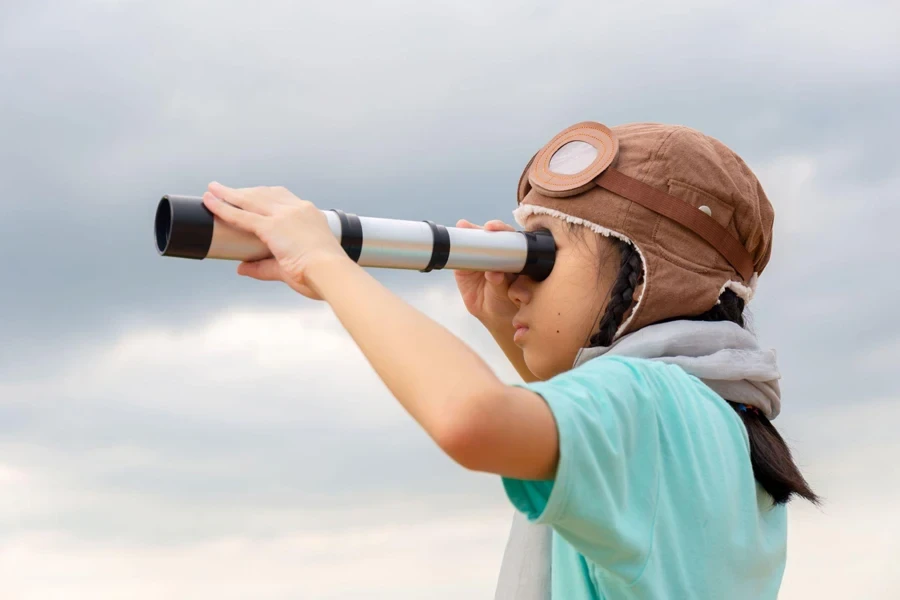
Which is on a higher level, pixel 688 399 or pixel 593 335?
pixel 593 335

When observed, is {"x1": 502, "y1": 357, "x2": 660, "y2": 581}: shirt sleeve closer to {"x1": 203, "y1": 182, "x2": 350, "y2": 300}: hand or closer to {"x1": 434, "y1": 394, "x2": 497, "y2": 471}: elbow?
{"x1": 434, "y1": 394, "x2": 497, "y2": 471}: elbow

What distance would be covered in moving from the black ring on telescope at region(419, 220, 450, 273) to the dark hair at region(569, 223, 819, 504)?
32cm

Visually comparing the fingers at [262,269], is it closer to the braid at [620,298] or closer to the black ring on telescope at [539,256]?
the black ring on telescope at [539,256]

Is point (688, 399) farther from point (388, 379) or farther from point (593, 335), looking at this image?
point (388, 379)

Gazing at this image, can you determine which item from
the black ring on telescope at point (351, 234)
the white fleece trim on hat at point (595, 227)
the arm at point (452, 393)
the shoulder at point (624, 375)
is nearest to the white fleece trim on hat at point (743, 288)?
Result: the white fleece trim on hat at point (595, 227)

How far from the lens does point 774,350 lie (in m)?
2.60

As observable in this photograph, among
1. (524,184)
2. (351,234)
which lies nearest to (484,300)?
(524,184)

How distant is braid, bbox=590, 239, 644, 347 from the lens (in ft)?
7.97

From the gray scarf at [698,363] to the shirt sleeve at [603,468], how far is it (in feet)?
1.18

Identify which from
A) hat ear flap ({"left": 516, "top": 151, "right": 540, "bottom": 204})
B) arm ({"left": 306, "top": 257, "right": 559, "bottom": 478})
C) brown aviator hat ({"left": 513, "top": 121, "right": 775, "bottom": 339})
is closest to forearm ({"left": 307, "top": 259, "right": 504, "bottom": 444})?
arm ({"left": 306, "top": 257, "right": 559, "bottom": 478})

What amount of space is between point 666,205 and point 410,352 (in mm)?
974

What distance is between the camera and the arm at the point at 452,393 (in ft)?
5.37

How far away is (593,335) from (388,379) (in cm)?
81

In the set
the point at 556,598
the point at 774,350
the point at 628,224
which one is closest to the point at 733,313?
the point at 774,350
